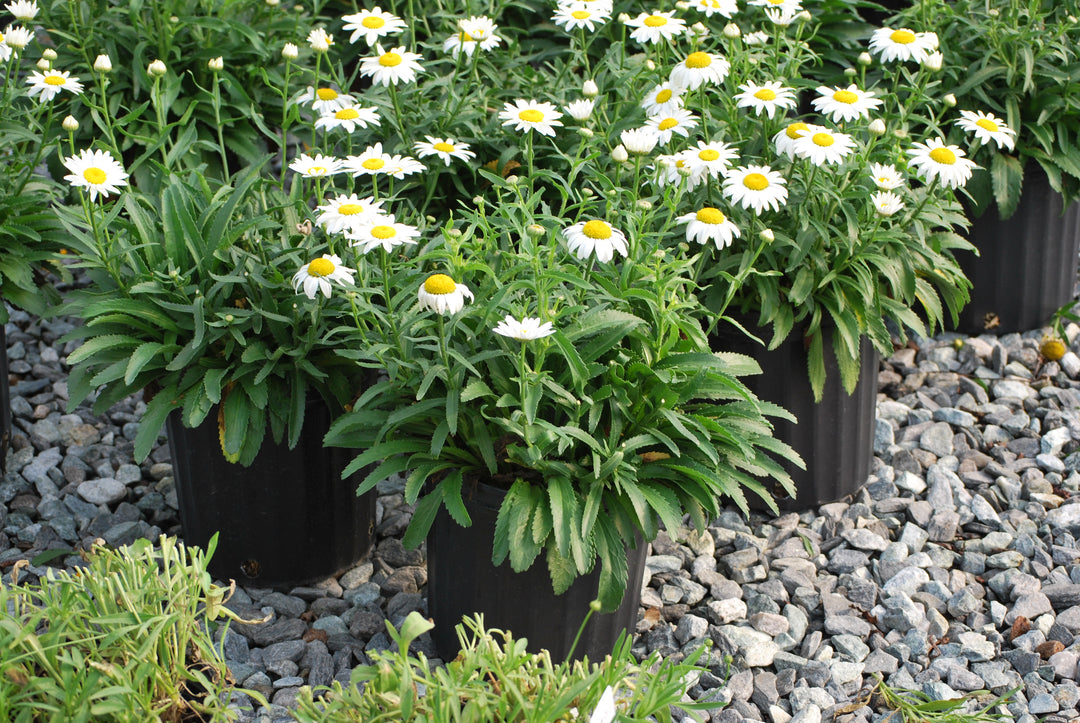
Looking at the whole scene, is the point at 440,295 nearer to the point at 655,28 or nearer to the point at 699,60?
the point at 699,60

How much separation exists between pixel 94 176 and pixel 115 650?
3.26 ft

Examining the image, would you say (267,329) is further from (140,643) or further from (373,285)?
(140,643)

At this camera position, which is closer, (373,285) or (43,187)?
(373,285)

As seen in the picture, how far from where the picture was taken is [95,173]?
238 centimetres

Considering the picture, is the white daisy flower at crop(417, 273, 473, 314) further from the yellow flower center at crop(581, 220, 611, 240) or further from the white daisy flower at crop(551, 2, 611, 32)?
the white daisy flower at crop(551, 2, 611, 32)

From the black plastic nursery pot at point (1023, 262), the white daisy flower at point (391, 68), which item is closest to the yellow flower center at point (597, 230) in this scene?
the white daisy flower at point (391, 68)

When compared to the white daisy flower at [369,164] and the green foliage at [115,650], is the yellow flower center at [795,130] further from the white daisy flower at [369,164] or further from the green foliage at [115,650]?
the green foliage at [115,650]

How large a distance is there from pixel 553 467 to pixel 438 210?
1273mm

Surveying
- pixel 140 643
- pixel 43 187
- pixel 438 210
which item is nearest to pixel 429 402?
pixel 140 643

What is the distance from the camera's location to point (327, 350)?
2.59 metres

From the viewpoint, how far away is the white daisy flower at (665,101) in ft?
9.20

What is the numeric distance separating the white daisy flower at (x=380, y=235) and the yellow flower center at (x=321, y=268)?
66 millimetres

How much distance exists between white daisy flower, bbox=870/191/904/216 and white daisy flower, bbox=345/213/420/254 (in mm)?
1085

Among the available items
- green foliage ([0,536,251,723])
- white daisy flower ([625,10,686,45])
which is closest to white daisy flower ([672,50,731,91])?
white daisy flower ([625,10,686,45])
